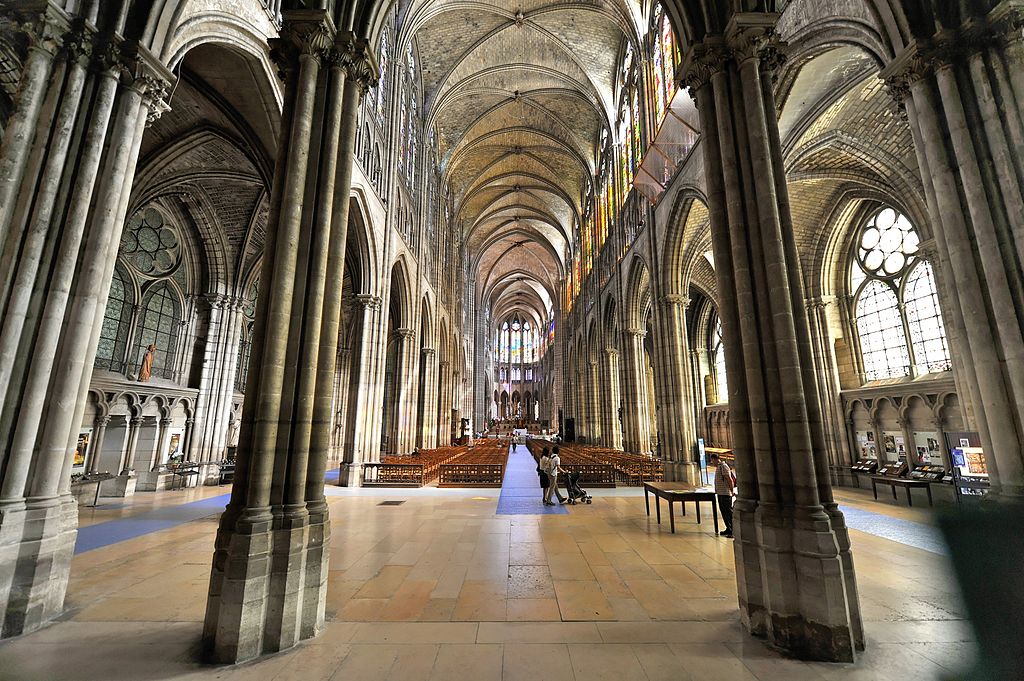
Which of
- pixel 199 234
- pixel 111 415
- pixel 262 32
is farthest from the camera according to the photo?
pixel 199 234

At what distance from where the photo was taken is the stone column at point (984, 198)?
5293 mm

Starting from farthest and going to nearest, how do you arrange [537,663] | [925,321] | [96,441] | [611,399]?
1. [611,399]
2. [925,321]
3. [96,441]
4. [537,663]

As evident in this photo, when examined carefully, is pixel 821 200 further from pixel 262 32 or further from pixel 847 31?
pixel 262 32

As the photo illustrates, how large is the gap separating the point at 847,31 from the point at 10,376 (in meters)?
13.8

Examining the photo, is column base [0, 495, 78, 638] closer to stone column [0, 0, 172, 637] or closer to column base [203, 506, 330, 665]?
stone column [0, 0, 172, 637]

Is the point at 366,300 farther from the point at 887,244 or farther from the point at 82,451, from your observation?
the point at 887,244

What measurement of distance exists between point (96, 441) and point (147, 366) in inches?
103

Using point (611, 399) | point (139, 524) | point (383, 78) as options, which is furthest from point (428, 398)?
point (139, 524)

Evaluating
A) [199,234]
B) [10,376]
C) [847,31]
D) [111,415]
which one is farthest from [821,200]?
[111,415]

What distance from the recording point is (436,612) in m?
4.15

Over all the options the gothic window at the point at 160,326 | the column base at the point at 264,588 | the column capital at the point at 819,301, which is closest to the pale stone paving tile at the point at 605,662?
the column base at the point at 264,588

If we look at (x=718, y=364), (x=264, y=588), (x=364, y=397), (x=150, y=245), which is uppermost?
(x=150, y=245)

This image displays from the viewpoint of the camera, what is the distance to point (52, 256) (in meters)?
4.74

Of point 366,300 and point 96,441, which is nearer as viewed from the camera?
point 96,441
